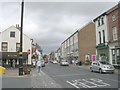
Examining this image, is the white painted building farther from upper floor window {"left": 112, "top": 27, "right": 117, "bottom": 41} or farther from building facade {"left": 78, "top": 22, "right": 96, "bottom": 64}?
building facade {"left": 78, "top": 22, "right": 96, "bottom": 64}

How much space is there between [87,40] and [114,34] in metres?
36.5

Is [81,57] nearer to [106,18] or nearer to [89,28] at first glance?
[89,28]

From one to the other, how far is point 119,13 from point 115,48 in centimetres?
539

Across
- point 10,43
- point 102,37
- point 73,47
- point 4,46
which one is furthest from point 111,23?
point 73,47

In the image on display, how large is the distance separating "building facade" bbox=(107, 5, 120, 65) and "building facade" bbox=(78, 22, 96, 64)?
3374 cm

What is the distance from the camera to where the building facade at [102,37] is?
41.4 metres

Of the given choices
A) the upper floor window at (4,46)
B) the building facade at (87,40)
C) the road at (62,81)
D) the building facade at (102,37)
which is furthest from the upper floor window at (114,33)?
the building facade at (87,40)

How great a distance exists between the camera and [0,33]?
54094mm

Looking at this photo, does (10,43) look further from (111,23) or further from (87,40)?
(87,40)

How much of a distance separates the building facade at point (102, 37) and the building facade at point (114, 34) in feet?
4.91

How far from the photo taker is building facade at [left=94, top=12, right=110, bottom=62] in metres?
41.4

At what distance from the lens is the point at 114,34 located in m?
38.3

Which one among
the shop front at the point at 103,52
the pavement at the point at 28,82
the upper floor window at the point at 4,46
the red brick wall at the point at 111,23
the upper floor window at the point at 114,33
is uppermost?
the red brick wall at the point at 111,23

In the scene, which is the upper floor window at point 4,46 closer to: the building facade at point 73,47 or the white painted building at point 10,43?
the white painted building at point 10,43
